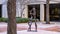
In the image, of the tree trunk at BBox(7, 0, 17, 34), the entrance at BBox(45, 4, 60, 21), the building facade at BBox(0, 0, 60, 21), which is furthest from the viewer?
the entrance at BBox(45, 4, 60, 21)

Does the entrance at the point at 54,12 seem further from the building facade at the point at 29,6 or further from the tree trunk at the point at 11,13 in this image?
the tree trunk at the point at 11,13

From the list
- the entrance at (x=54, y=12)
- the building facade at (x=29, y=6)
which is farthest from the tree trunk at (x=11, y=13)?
the entrance at (x=54, y=12)

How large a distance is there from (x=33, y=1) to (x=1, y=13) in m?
8.97

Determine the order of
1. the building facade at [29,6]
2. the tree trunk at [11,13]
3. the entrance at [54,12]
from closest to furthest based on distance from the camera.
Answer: the tree trunk at [11,13], the building facade at [29,6], the entrance at [54,12]

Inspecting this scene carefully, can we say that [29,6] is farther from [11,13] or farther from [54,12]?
[11,13]

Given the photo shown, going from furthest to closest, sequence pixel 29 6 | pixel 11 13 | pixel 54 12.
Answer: pixel 29 6 → pixel 54 12 → pixel 11 13

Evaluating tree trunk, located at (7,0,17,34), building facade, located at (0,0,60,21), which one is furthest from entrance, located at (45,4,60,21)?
tree trunk, located at (7,0,17,34)

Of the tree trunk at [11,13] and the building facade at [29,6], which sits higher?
the building facade at [29,6]

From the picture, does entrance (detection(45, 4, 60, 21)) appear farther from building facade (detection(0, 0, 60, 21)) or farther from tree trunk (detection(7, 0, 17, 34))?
tree trunk (detection(7, 0, 17, 34))

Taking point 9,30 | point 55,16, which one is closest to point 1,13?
point 55,16

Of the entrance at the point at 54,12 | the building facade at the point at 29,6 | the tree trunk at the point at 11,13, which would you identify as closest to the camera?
the tree trunk at the point at 11,13

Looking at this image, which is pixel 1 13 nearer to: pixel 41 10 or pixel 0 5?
pixel 0 5

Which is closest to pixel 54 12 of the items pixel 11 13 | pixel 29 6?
pixel 29 6

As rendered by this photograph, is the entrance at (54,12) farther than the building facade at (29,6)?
Yes
